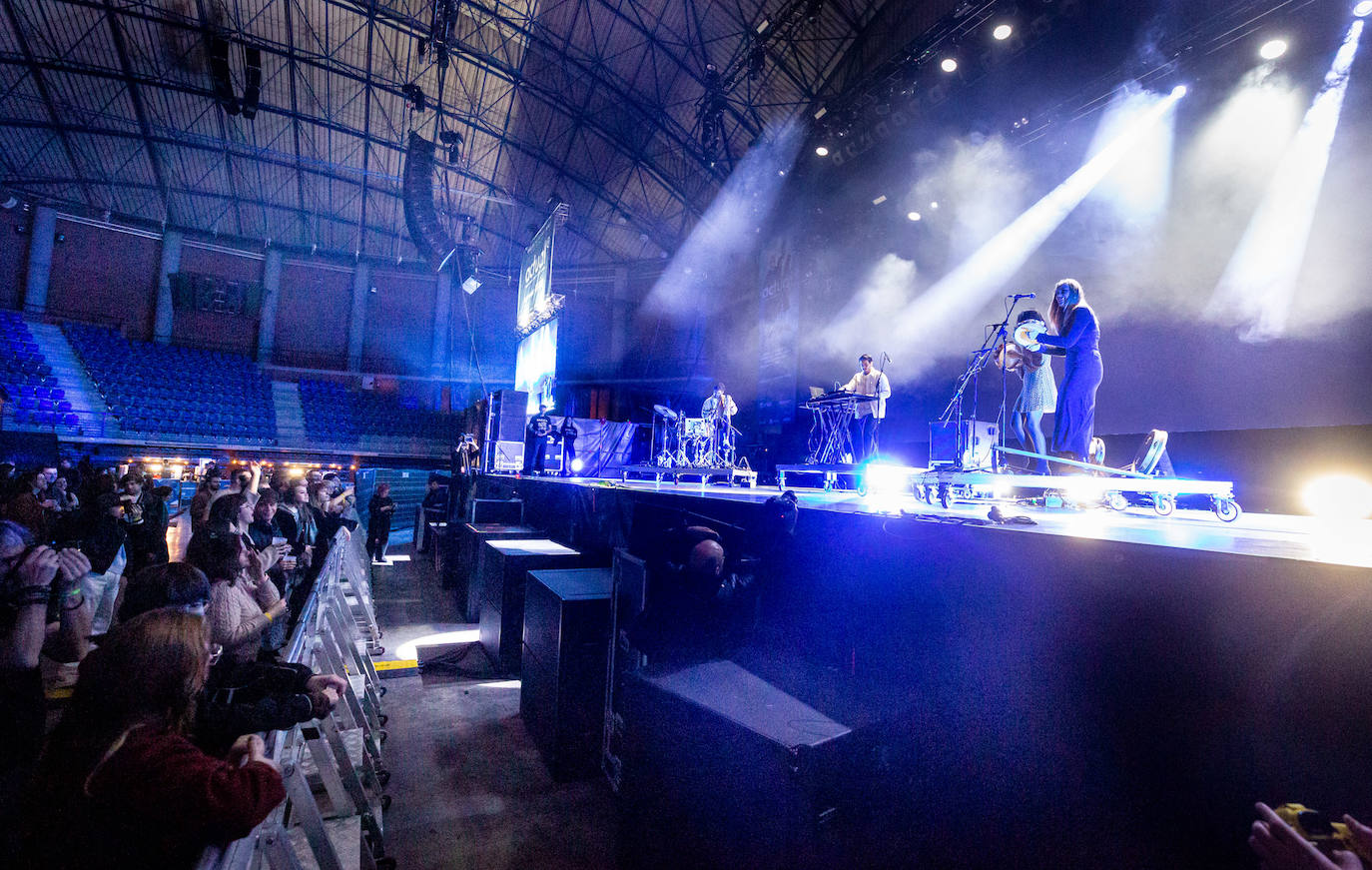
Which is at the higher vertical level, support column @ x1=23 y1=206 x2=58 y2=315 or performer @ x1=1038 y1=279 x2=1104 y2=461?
support column @ x1=23 y1=206 x2=58 y2=315

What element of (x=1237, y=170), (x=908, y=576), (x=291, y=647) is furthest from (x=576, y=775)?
(x=1237, y=170)

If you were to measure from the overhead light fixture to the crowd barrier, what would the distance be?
811 cm

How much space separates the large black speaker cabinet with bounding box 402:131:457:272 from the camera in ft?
44.4

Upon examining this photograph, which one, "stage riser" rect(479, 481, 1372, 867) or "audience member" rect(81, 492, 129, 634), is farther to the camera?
"audience member" rect(81, 492, 129, 634)

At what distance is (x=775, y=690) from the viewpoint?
2113mm

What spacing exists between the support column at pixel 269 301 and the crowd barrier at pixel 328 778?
18.5 metres

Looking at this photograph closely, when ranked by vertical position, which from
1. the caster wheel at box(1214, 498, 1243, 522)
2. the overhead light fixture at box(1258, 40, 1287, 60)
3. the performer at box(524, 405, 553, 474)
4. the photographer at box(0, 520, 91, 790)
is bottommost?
the photographer at box(0, 520, 91, 790)

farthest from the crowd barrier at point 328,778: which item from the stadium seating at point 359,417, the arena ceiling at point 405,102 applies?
the stadium seating at point 359,417

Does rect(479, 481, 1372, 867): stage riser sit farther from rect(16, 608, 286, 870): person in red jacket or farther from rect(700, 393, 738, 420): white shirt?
rect(700, 393, 738, 420): white shirt

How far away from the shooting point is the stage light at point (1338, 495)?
445cm

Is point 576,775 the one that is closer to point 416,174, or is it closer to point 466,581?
point 466,581

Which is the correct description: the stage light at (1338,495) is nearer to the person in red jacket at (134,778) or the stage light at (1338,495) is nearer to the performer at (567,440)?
the person in red jacket at (134,778)

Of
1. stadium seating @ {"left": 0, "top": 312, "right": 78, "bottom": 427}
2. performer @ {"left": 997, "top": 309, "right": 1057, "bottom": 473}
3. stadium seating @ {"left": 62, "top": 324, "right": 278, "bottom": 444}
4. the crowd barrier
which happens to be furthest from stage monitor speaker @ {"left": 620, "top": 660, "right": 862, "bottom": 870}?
stadium seating @ {"left": 62, "top": 324, "right": 278, "bottom": 444}

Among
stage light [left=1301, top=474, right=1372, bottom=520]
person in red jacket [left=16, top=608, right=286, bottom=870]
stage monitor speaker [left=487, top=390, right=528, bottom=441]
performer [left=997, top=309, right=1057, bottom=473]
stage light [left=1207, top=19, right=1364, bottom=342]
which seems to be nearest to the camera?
person in red jacket [left=16, top=608, right=286, bottom=870]
